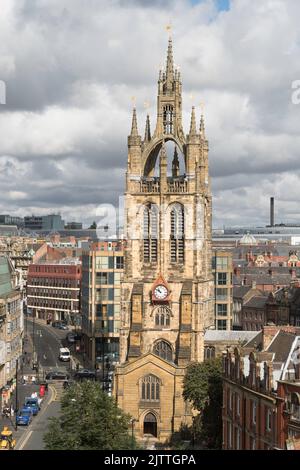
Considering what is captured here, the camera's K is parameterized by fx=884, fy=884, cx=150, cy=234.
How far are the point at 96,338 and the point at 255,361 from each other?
79537 mm

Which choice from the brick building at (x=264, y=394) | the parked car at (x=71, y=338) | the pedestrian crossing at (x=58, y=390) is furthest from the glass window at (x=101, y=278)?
the brick building at (x=264, y=394)

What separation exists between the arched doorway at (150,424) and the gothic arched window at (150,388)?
5.79 feet

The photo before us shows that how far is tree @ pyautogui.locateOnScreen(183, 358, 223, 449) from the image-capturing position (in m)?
76.9

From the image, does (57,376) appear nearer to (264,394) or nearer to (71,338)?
(71,338)

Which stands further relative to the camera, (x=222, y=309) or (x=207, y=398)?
(x=222, y=309)

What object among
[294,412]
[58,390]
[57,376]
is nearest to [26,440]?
[58,390]

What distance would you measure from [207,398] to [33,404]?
24.4 metres

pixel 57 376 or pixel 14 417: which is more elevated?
pixel 57 376

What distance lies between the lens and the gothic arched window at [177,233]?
9638 centimetres

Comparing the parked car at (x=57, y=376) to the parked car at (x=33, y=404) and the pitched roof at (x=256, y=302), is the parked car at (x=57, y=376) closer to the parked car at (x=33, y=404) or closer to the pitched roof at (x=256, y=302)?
the parked car at (x=33, y=404)

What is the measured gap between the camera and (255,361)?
63594 millimetres

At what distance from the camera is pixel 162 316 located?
96.3m
